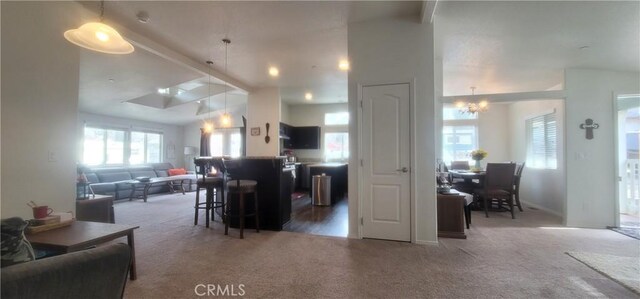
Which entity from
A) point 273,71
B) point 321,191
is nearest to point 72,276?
point 273,71

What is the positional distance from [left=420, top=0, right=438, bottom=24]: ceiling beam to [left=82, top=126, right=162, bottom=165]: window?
8.53 meters

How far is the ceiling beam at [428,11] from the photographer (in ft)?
9.12

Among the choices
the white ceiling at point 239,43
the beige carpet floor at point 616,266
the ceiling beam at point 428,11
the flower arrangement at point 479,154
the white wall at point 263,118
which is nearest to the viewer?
the beige carpet floor at point 616,266

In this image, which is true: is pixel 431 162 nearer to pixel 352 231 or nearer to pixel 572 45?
pixel 352 231

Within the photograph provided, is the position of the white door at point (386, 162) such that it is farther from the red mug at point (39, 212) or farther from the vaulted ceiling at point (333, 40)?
the red mug at point (39, 212)

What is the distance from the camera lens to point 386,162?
3416mm

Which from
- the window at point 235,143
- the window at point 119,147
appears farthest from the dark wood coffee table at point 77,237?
the window at point 235,143

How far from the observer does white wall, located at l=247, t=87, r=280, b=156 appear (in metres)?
6.48

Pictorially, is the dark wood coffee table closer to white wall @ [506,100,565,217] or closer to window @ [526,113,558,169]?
white wall @ [506,100,565,217]

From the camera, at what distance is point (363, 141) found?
3.48m

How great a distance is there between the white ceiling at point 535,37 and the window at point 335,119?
12.3 feet

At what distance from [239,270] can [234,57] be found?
3.49m

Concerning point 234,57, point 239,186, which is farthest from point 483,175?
point 234,57

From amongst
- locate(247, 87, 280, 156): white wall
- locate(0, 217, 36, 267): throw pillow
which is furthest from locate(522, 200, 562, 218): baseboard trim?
locate(0, 217, 36, 267): throw pillow
